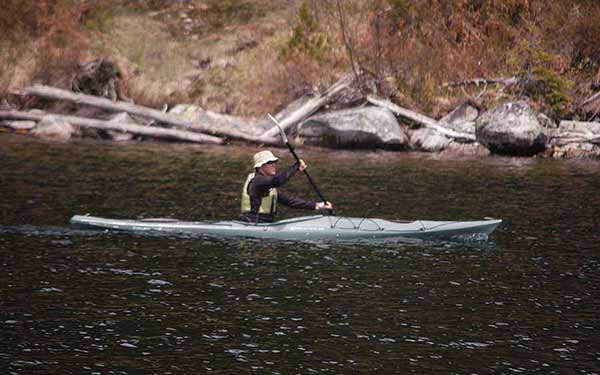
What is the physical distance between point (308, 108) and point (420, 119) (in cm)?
359

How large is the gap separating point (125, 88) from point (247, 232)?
1974cm

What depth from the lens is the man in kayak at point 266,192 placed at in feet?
44.0

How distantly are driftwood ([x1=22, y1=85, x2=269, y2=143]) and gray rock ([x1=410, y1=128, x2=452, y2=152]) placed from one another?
14.6 ft

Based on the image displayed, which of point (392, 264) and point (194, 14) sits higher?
point (194, 14)

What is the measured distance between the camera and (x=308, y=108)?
94.7ft

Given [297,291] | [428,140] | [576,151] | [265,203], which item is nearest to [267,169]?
[265,203]

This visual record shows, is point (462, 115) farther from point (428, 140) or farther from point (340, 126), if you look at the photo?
point (340, 126)

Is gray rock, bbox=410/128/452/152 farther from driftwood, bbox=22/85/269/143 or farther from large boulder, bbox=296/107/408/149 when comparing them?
driftwood, bbox=22/85/269/143

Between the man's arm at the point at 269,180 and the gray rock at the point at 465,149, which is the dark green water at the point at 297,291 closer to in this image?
the man's arm at the point at 269,180

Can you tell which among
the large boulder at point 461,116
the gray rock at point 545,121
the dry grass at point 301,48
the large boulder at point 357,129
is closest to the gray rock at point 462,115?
the large boulder at point 461,116

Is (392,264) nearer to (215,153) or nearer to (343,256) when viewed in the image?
(343,256)

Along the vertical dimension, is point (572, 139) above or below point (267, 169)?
above

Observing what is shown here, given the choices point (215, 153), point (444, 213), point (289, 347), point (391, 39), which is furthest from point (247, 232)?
point (391, 39)

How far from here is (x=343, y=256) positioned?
1248cm
